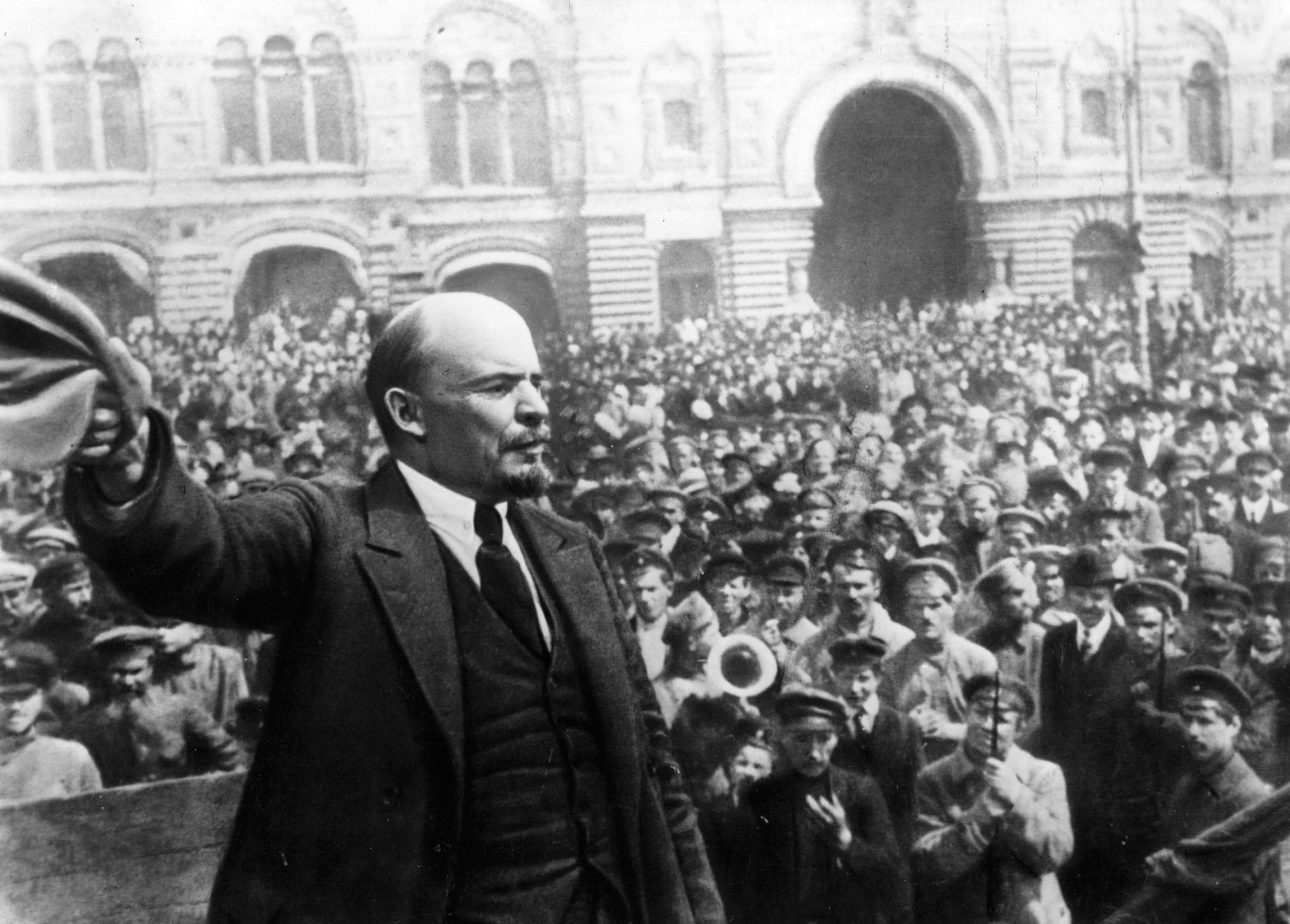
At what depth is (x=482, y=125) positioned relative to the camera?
15.8ft

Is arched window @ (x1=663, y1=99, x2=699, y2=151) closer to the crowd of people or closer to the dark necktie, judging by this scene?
the crowd of people

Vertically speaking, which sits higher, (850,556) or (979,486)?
(979,486)

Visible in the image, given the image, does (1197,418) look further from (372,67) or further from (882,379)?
(372,67)

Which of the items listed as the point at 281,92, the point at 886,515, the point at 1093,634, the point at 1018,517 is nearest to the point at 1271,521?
the point at 1093,634

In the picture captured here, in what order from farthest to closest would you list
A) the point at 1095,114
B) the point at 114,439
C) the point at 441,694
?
the point at 1095,114 → the point at 441,694 → the point at 114,439

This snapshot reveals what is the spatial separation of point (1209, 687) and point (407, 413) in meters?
3.13

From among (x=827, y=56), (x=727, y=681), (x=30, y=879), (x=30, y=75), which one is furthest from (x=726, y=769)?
(x=30, y=75)

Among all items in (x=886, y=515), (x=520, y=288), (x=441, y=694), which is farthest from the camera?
(x=886, y=515)

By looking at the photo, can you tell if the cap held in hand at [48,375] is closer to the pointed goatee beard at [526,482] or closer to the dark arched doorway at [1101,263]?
the pointed goatee beard at [526,482]

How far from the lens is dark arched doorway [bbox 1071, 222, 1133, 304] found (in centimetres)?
535

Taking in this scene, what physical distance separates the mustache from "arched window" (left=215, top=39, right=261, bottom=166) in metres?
1.44

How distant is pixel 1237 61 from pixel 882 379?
6.24 feet

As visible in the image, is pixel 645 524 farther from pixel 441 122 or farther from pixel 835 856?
pixel 441 122

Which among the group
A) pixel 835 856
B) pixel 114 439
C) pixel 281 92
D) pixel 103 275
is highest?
pixel 281 92
